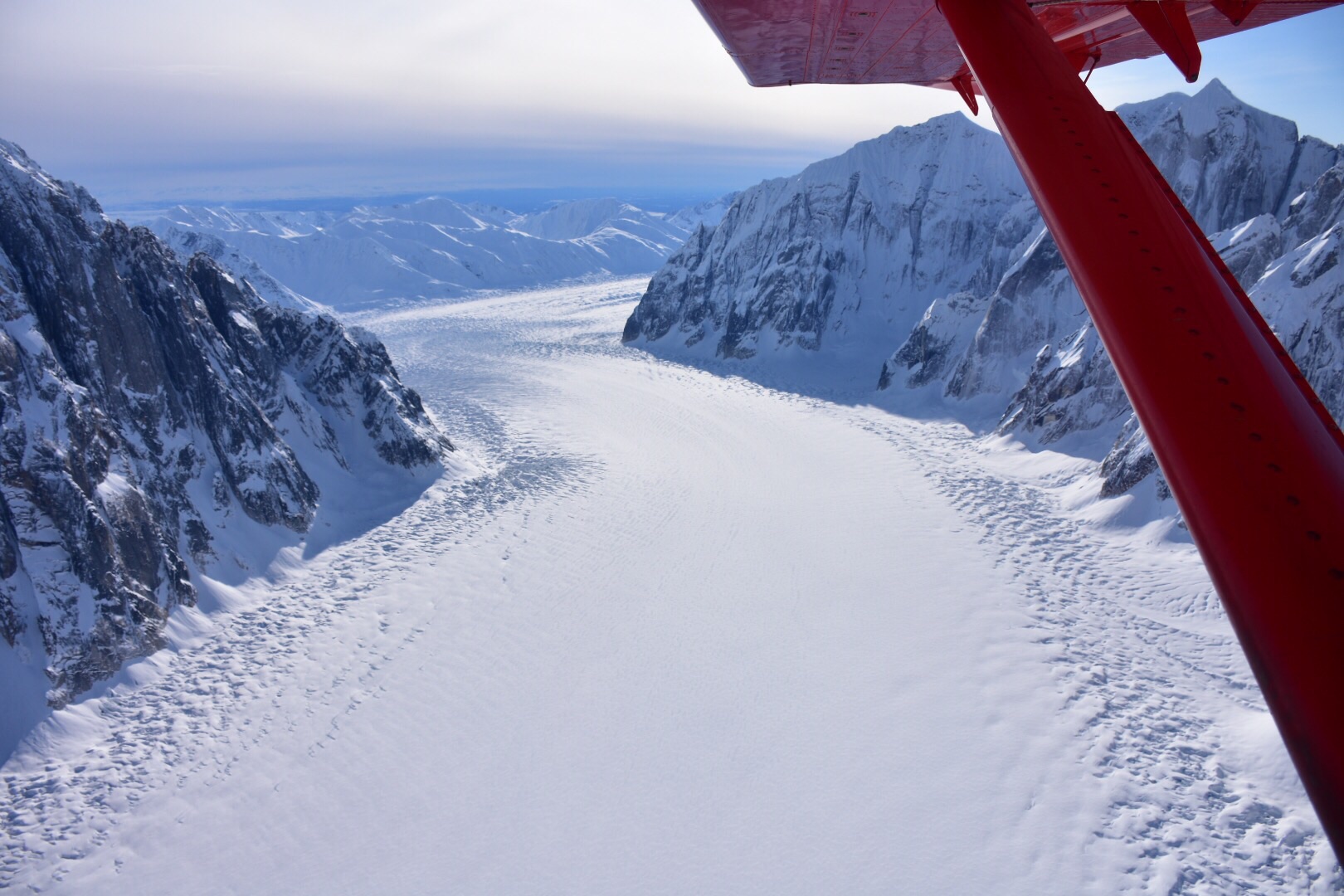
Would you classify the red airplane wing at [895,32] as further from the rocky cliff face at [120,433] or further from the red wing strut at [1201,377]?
the rocky cliff face at [120,433]

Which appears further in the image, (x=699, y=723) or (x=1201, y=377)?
(x=699, y=723)

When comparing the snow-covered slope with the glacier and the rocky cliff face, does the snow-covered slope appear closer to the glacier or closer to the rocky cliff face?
the glacier

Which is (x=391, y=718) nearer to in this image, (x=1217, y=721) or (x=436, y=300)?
(x=1217, y=721)

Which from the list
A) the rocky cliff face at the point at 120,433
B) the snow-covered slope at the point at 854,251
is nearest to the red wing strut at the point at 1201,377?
the rocky cliff face at the point at 120,433

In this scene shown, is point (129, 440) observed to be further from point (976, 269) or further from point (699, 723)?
point (976, 269)

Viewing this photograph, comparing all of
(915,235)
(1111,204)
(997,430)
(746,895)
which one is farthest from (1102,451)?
(915,235)

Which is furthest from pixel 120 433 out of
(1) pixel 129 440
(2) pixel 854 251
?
(2) pixel 854 251

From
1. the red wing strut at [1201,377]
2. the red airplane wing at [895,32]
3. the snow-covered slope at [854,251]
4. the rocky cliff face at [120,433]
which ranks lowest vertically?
the rocky cliff face at [120,433]

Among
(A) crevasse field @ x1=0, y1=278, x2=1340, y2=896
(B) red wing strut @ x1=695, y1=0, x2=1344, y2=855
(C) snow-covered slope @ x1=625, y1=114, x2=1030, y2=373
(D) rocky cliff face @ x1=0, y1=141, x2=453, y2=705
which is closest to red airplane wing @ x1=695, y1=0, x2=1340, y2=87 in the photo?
(B) red wing strut @ x1=695, y1=0, x2=1344, y2=855
